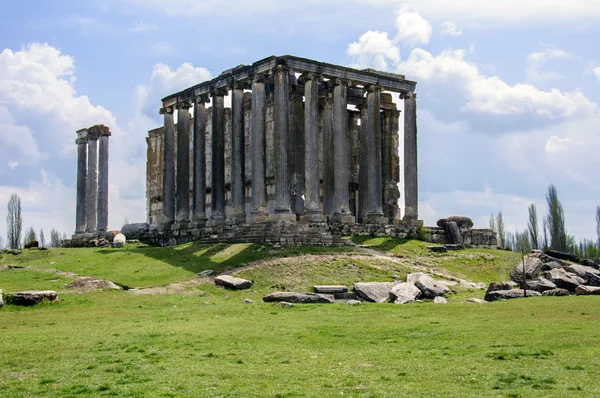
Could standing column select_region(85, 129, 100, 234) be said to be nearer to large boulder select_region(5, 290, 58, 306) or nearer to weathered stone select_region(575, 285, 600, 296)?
large boulder select_region(5, 290, 58, 306)

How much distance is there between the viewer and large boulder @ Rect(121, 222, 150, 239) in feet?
211

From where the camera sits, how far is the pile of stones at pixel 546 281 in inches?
1394

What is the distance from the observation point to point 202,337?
23.5m

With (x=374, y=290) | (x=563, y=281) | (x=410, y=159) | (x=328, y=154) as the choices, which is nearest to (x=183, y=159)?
(x=328, y=154)

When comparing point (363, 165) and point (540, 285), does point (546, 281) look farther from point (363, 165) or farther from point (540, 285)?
point (363, 165)

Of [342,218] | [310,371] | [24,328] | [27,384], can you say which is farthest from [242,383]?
[342,218]

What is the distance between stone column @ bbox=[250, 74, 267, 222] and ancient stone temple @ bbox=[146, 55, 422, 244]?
7 cm

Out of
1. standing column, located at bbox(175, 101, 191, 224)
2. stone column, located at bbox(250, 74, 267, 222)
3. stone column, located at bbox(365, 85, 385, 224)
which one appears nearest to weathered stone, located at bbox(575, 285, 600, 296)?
stone column, located at bbox(365, 85, 385, 224)

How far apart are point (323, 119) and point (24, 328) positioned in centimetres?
3517

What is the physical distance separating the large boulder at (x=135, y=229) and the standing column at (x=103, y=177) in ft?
6.02

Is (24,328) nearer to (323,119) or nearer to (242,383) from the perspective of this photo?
(242,383)

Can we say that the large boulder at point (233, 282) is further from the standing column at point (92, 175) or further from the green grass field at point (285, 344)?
the standing column at point (92, 175)

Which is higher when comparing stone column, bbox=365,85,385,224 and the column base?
stone column, bbox=365,85,385,224

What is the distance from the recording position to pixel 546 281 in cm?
3775
